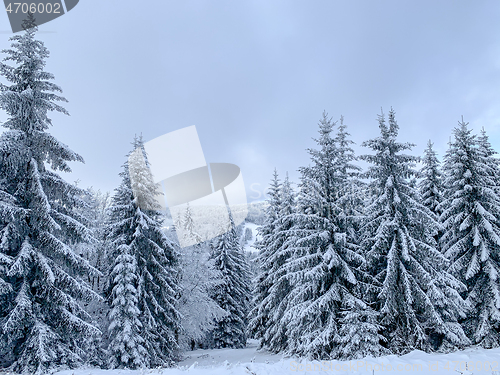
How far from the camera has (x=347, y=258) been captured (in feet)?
48.2

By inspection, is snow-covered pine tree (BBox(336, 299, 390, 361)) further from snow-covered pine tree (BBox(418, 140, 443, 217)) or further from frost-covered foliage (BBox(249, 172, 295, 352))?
snow-covered pine tree (BBox(418, 140, 443, 217))

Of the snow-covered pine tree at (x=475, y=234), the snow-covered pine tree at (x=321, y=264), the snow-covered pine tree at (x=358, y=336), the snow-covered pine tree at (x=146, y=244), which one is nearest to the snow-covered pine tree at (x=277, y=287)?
the snow-covered pine tree at (x=321, y=264)

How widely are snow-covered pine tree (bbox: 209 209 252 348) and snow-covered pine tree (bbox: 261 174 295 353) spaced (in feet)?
24.2

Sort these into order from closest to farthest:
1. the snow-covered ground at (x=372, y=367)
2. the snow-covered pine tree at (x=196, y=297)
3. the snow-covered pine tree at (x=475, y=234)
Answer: the snow-covered ground at (x=372, y=367) → the snow-covered pine tree at (x=475, y=234) → the snow-covered pine tree at (x=196, y=297)

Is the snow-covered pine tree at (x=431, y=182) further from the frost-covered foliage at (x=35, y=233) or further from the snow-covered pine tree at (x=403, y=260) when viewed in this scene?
the frost-covered foliage at (x=35, y=233)

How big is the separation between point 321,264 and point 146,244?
10.6 m

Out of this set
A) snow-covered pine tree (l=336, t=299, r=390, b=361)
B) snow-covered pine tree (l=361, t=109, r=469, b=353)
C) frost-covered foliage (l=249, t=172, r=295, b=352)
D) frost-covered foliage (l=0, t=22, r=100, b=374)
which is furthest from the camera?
frost-covered foliage (l=249, t=172, r=295, b=352)

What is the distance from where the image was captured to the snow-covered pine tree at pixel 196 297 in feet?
73.9

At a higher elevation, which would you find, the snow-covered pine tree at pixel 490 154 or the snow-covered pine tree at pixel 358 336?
the snow-covered pine tree at pixel 490 154

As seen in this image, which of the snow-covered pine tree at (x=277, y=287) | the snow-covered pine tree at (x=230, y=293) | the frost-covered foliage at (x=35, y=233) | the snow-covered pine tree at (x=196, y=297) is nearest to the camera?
the frost-covered foliage at (x=35, y=233)

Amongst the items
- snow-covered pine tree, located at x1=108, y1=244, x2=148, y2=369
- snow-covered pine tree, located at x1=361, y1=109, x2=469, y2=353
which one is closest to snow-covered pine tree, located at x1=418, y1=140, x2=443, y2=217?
snow-covered pine tree, located at x1=361, y1=109, x2=469, y2=353

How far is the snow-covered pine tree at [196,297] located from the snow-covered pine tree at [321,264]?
9.62 metres

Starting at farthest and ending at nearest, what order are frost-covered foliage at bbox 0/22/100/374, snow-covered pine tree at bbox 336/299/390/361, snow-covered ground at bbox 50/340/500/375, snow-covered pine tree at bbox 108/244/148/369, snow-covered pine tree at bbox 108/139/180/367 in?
snow-covered pine tree at bbox 108/139/180/367
snow-covered pine tree at bbox 108/244/148/369
snow-covered pine tree at bbox 336/299/390/361
frost-covered foliage at bbox 0/22/100/374
snow-covered ground at bbox 50/340/500/375

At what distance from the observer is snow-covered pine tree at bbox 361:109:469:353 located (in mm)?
13953
